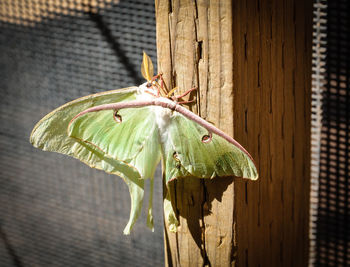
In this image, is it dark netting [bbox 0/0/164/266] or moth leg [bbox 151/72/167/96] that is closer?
moth leg [bbox 151/72/167/96]

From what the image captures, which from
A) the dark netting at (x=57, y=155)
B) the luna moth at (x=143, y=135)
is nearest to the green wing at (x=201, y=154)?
the luna moth at (x=143, y=135)

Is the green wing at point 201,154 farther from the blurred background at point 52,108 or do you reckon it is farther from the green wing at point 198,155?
the blurred background at point 52,108

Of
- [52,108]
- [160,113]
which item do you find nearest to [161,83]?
[160,113]

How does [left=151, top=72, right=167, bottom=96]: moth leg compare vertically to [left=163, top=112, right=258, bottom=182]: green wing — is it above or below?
above

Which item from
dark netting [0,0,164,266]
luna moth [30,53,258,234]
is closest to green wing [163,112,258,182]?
luna moth [30,53,258,234]

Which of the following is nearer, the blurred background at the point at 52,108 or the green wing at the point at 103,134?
the green wing at the point at 103,134

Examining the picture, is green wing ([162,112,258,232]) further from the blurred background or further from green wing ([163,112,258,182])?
the blurred background

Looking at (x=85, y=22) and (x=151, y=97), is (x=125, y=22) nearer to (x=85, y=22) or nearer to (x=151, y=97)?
(x=85, y=22)
